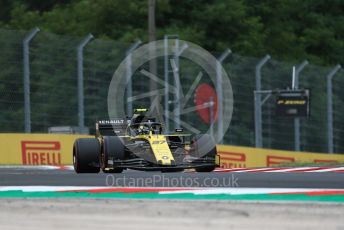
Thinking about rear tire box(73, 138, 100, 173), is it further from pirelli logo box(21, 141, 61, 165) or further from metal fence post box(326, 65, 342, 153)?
metal fence post box(326, 65, 342, 153)

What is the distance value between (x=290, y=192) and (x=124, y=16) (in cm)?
3272

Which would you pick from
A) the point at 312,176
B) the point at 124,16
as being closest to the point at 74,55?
the point at 312,176

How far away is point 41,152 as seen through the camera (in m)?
24.3

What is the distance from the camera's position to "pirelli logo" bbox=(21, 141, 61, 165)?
2400 cm

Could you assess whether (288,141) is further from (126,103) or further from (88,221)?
(88,221)

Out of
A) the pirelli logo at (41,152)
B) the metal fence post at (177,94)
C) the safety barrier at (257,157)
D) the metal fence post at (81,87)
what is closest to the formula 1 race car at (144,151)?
the pirelli logo at (41,152)

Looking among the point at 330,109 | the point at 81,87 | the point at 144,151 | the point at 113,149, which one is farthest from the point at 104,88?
the point at 113,149

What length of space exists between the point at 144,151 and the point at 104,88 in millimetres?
9680

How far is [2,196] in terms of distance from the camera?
38.5 ft

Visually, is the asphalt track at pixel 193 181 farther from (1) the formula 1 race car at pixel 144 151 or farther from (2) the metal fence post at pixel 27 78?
(2) the metal fence post at pixel 27 78

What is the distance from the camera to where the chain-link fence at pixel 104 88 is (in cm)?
2391

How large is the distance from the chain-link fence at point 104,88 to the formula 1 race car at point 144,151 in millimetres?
7534

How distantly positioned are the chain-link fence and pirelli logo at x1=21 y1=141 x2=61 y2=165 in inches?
14.7

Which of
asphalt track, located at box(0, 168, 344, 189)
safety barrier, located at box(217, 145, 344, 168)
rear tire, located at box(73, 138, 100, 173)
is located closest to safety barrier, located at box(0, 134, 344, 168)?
safety barrier, located at box(217, 145, 344, 168)
